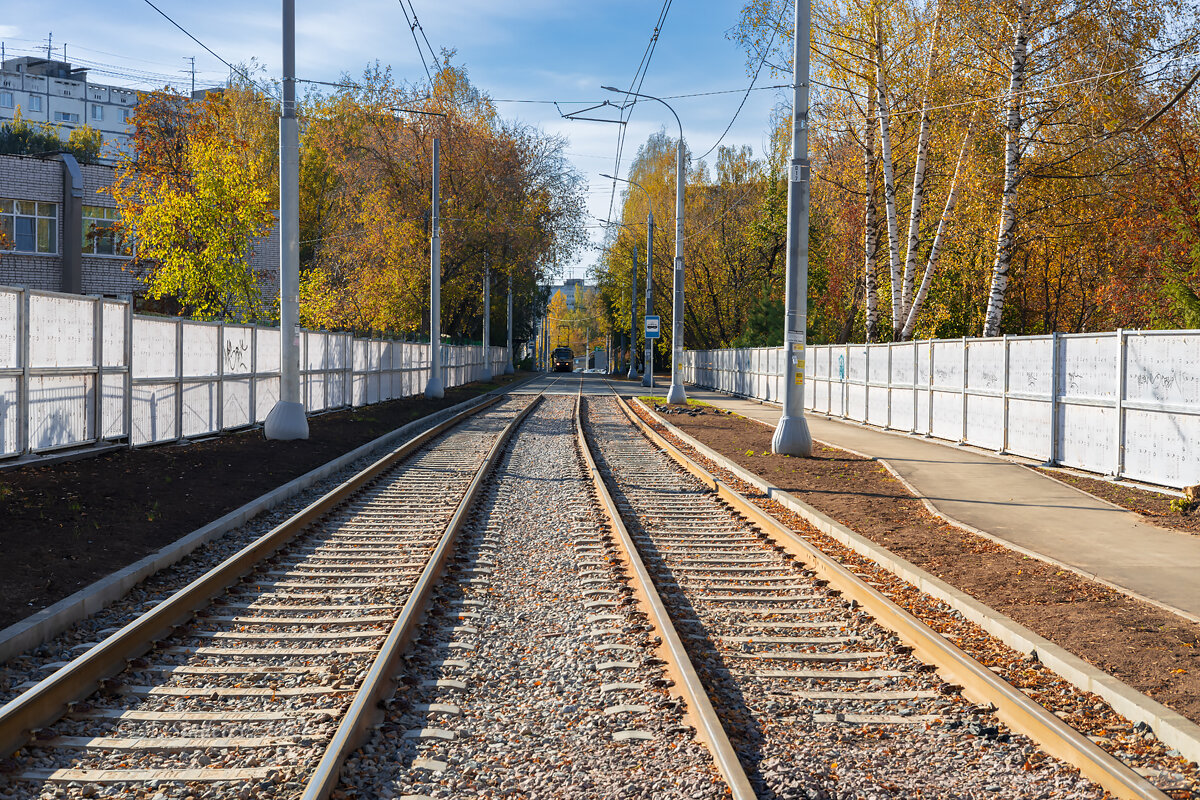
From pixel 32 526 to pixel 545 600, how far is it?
493cm

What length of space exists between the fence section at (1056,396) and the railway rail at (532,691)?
18.4 ft

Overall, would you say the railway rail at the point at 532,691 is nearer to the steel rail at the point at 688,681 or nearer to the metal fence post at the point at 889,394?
the steel rail at the point at 688,681

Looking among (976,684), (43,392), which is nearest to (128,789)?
(976,684)

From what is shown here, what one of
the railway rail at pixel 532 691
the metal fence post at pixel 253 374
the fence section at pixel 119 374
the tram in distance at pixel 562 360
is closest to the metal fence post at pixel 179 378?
the fence section at pixel 119 374

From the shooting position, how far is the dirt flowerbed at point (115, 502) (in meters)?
7.37

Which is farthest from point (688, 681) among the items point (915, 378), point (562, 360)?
point (562, 360)

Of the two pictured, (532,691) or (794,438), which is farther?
(794,438)

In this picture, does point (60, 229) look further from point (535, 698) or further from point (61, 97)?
point (61, 97)

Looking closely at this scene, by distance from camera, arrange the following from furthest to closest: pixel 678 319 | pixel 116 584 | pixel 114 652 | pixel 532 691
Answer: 1. pixel 678 319
2. pixel 116 584
3. pixel 114 652
4. pixel 532 691

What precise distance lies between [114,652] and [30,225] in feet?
153

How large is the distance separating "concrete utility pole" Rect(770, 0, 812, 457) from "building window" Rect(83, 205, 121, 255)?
40035 mm

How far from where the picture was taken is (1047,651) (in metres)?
5.69

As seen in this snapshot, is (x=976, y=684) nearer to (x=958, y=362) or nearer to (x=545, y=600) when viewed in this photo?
(x=545, y=600)

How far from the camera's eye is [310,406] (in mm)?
23453
